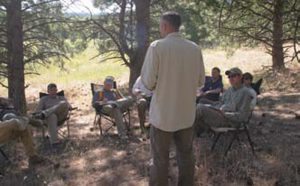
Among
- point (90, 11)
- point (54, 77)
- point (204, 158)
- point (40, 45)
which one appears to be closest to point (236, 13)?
point (90, 11)

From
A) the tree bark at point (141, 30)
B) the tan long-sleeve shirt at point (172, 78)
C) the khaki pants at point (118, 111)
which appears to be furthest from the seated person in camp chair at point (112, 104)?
the tan long-sleeve shirt at point (172, 78)

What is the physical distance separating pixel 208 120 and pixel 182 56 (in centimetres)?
237

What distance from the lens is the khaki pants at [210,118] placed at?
18.6 feet

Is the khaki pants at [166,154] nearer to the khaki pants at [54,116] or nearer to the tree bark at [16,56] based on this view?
the khaki pants at [54,116]

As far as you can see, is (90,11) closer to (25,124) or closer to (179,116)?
(25,124)

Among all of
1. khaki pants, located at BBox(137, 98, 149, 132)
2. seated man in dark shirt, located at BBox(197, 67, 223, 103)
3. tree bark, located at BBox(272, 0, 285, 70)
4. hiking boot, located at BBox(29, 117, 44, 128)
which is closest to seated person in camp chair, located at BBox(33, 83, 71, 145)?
hiking boot, located at BBox(29, 117, 44, 128)

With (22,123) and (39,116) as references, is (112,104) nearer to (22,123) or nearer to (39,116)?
(39,116)

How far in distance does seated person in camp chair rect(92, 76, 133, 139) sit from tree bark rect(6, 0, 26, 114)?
5.28 ft

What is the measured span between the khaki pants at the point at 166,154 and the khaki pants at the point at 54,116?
9.31ft

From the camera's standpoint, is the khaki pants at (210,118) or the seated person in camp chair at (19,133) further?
the khaki pants at (210,118)

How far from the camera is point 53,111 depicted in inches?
253

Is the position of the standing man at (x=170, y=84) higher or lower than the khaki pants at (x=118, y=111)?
higher

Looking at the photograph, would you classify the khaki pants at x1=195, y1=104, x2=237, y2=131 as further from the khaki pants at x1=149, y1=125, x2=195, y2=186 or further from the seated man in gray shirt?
the khaki pants at x1=149, y1=125, x2=195, y2=186

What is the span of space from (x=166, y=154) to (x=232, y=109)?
Result: 2.16m
